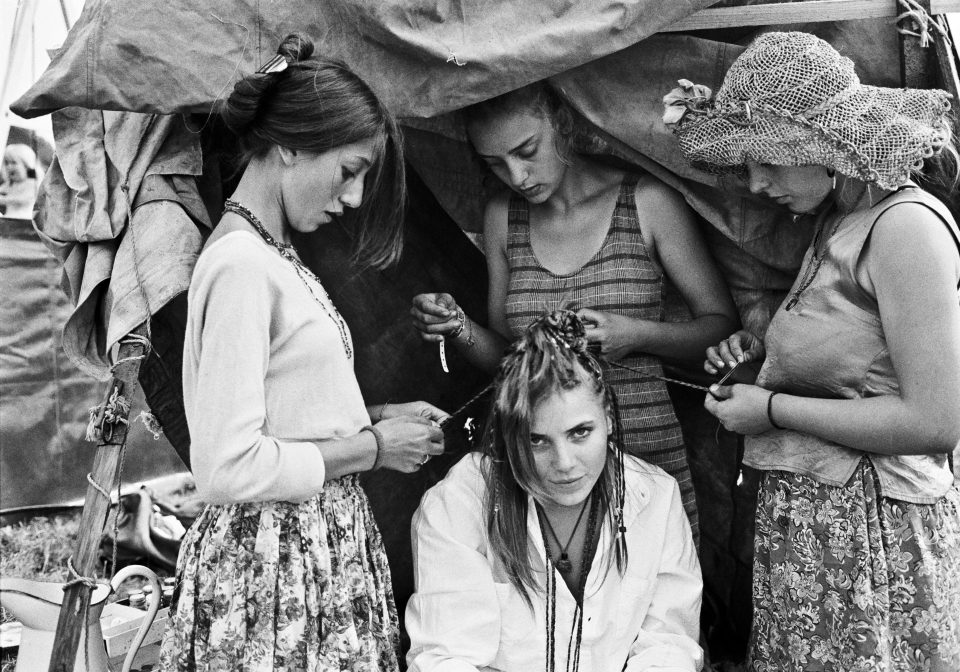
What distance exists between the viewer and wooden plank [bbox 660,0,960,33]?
211 centimetres

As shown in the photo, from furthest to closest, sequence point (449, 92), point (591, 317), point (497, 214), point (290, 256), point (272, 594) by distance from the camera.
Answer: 1. point (497, 214)
2. point (591, 317)
3. point (449, 92)
4. point (290, 256)
5. point (272, 594)

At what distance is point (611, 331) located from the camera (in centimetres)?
227

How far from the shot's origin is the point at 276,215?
1.91m

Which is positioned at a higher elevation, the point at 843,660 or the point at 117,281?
the point at 117,281

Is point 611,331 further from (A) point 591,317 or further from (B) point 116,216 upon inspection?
(B) point 116,216

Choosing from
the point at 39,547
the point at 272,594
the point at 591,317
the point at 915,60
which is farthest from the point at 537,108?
the point at 39,547

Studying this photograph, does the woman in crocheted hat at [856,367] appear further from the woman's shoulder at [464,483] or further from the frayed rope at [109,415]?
the frayed rope at [109,415]

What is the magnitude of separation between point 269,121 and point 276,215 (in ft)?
0.67

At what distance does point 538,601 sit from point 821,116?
1.25 metres

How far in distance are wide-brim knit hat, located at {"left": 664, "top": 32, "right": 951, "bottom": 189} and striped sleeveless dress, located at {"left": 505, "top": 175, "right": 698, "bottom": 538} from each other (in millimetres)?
466

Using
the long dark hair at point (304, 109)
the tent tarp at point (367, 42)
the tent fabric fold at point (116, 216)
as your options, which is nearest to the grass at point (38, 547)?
the tent fabric fold at point (116, 216)

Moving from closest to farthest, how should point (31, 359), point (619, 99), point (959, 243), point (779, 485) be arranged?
point (959, 243), point (779, 485), point (619, 99), point (31, 359)

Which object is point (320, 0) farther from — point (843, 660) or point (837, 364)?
point (843, 660)

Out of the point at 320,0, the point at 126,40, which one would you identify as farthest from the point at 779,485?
the point at 126,40
